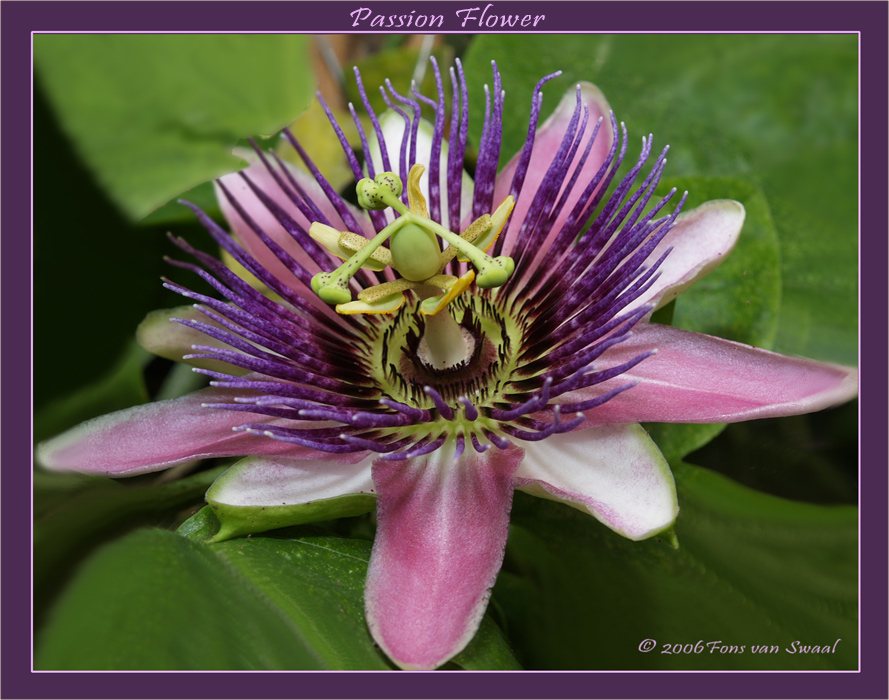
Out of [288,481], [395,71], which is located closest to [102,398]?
[288,481]

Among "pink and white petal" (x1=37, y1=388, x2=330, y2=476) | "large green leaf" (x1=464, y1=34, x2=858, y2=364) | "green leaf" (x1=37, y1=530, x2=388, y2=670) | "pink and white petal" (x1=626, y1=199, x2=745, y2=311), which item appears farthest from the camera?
"large green leaf" (x1=464, y1=34, x2=858, y2=364)

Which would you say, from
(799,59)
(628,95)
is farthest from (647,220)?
(799,59)

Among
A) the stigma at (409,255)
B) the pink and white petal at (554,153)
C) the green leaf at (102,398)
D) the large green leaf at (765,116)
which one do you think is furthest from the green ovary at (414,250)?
the large green leaf at (765,116)

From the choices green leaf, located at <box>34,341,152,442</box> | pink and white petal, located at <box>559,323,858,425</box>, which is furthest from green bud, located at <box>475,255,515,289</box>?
green leaf, located at <box>34,341,152,442</box>

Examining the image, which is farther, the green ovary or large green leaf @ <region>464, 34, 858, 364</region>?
large green leaf @ <region>464, 34, 858, 364</region>

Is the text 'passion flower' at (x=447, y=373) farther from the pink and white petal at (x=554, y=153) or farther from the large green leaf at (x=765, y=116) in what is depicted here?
the large green leaf at (x=765, y=116)

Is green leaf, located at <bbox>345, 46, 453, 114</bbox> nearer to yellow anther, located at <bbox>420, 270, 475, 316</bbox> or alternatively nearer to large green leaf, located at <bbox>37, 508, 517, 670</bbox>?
yellow anther, located at <bbox>420, 270, 475, 316</bbox>

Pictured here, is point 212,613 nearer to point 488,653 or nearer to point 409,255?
point 488,653
